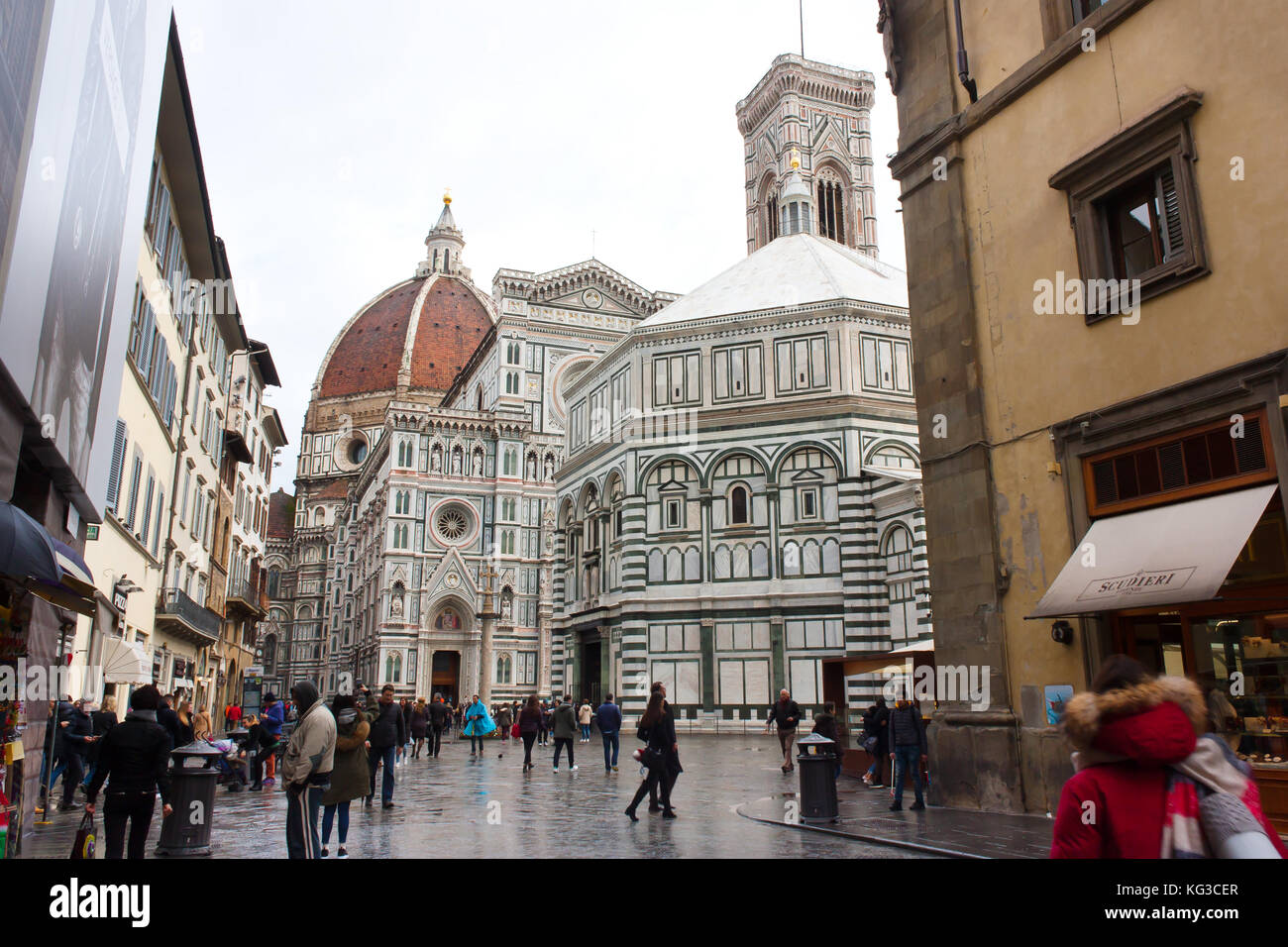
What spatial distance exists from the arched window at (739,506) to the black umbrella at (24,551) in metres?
25.2

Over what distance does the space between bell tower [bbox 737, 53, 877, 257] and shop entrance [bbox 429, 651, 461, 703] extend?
1501 inches

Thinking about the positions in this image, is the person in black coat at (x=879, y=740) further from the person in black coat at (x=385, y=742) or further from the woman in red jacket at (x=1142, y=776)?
the woman in red jacket at (x=1142, y=776)

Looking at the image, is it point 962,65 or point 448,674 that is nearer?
point 962,65

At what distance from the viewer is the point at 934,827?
9.98 meters

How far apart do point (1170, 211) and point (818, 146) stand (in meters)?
65.1

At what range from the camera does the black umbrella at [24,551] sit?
7598 mm

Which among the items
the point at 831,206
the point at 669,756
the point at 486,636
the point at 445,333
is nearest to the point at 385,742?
the point at 669,756

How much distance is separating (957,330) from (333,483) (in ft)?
318

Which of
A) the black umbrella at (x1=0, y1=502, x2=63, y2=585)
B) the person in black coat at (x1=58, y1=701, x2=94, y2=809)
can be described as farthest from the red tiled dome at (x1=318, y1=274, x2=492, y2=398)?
the black umbrella at (x1=0, y1=502, x2=63, y2=585)

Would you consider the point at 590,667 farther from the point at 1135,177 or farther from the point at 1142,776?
the point at 1142,776

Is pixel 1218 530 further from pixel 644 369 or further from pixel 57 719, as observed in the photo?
pixel 644 369

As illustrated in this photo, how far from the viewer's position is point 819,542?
102ft

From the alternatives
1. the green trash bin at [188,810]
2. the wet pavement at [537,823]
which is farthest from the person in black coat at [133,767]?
the wet pavement at [537,823]
